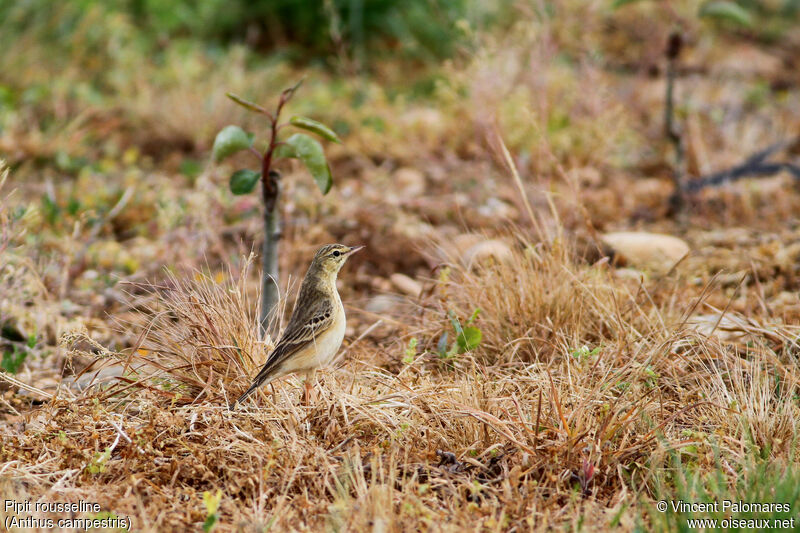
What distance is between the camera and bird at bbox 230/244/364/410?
3.63m

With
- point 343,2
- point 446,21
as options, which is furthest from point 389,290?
point 343,2

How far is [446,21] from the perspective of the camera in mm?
6516

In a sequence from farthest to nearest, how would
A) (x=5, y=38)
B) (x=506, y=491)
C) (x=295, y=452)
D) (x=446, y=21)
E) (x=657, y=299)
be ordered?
(x=5, y=38)
(x=446, y=21)
(x=657, y=299)
(x=295, y=452)
(x=506, y=491)

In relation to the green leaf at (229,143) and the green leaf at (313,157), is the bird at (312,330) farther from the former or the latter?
the green leaf at (229,143)

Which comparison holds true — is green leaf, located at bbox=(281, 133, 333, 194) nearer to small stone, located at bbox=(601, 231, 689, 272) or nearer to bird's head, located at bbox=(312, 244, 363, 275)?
bird's head, located at bbox=(312, 244, 363, 275)

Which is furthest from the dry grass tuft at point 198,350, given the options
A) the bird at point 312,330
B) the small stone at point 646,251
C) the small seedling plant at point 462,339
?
the small stone at point 646,251

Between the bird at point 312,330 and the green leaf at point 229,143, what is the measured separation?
68cm

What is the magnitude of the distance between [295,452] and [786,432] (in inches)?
79.3

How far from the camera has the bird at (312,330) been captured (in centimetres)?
363

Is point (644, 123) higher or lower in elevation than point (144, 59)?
lower

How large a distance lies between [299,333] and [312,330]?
0.19 feet

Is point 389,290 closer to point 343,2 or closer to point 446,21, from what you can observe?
point 446,21

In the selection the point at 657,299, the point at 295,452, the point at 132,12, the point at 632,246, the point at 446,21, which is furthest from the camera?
the point at 132,12

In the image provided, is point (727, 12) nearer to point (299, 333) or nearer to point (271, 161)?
point (271, 161)
